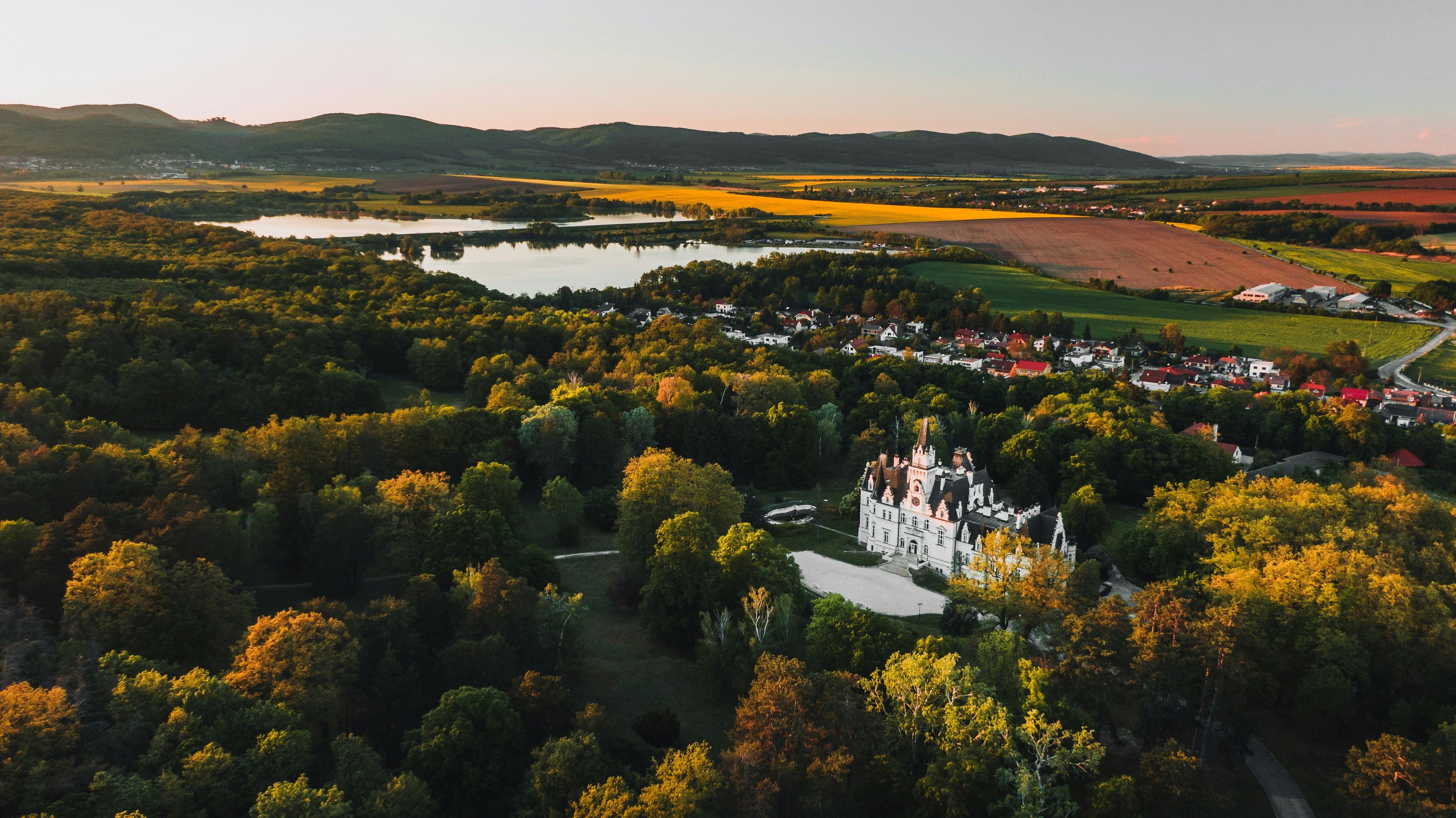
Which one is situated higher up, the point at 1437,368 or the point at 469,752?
the point at 469,752

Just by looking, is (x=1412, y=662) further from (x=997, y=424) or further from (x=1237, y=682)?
(x=997, y=424)

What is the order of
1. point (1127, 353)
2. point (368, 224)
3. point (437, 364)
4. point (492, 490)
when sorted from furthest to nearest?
1. point (368, 224)
2. point (1127, 353)
3. point (437, 364)
4. point (492, 490)

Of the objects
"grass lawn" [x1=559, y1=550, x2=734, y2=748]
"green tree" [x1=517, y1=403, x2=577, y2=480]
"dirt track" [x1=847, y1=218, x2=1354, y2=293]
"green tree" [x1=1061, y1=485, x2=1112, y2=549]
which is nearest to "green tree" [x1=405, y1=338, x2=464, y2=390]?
"green tree" [x1=517, y1=403, x2=577, y2=480]

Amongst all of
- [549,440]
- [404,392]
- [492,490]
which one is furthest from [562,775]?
[404,392]

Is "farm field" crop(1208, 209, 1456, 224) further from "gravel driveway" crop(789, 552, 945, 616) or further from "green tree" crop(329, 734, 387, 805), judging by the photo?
"green tree" crop(329, 734, 387, 805)

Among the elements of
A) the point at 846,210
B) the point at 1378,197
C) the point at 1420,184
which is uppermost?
the point at 1420,184

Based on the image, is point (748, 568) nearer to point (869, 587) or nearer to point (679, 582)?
point (679, 582)

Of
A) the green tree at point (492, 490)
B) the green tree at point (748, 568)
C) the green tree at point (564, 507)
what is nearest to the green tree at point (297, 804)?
the green tree at point (748, 568)

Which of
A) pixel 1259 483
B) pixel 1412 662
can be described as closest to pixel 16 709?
pixel 1412 662
